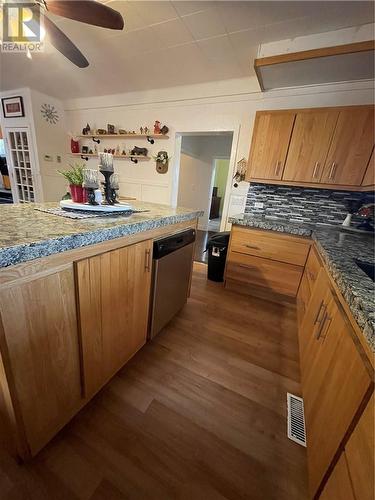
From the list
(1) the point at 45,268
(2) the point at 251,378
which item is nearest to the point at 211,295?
(2) the point at 251,378

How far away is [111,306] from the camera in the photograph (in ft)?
3.44

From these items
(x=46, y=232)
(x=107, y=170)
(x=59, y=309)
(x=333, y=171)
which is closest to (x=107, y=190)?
(x=107, y=170)

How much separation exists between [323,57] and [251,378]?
264 centimetres

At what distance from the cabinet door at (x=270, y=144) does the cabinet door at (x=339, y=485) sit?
2.34 m

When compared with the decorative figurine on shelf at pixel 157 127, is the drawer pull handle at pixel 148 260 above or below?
below

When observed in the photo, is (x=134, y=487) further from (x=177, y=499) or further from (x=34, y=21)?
(x=34, y=21)

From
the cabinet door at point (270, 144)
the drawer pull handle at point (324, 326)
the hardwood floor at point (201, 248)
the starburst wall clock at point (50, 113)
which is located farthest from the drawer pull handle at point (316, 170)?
the starburst wall clock at point (50, 113)

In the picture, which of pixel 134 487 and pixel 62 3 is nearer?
pixel 134 487

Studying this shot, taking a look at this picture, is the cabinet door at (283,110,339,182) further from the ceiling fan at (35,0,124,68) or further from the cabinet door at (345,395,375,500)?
the cabinet door at (345,395,375,500)

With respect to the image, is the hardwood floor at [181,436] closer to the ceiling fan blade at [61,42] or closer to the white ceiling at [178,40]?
the ceiling fan blade at [61,42]

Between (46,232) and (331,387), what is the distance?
126 cm

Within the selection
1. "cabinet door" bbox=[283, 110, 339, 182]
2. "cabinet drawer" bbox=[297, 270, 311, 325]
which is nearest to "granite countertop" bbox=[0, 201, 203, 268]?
"cabinet drawer" bbox=[297, 270, 311, 325]

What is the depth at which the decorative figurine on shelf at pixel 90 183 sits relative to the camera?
1178 mm

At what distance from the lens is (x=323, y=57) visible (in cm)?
173
